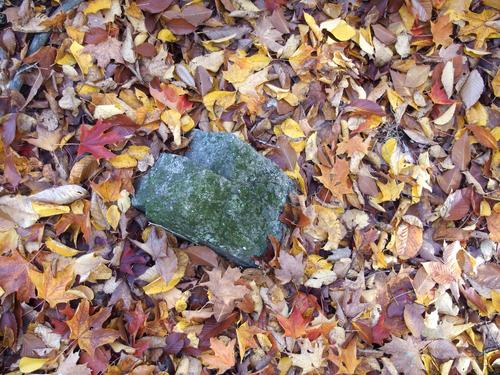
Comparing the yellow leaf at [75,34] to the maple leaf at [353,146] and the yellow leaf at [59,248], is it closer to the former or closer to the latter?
the yellow leaf at [59,248]

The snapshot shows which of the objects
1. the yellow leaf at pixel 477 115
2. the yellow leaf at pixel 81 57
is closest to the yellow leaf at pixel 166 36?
the yellow leaf at pixel 81 57

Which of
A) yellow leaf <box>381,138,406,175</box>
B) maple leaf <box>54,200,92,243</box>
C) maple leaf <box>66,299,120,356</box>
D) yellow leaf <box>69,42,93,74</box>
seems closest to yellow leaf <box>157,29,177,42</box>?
yellow leaf <box>69,42,93,74</box>

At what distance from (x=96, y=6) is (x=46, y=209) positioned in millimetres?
950

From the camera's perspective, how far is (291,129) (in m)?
2.29

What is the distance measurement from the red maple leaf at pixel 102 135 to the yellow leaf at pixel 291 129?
69 cm

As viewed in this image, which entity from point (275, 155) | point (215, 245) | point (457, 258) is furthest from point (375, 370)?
point (275, 155)

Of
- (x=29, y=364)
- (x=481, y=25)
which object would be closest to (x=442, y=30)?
(x=481, y=25)

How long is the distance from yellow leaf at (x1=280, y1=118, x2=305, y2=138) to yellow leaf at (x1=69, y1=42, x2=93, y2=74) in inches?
36.0

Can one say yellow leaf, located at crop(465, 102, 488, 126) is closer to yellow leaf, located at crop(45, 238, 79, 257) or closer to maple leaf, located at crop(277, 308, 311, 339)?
maple leaf, located at crop(277, 308, 311, 339)

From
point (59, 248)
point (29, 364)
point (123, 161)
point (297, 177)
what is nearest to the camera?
point (29, 364)

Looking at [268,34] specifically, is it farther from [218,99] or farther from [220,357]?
[220,357]

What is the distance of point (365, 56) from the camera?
7.94 feet

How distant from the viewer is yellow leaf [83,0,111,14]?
2236 millimetres

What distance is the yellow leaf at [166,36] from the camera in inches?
90.2
